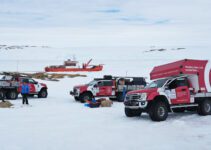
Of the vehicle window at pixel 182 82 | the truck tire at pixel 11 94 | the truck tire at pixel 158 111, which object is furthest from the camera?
the truck tire at pixel 11 94

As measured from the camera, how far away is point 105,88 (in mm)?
24094

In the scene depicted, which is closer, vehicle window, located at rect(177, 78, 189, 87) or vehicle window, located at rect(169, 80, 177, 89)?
vehicle window, located at rect(169, 80, 177, 89)

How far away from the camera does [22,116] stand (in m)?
15.3

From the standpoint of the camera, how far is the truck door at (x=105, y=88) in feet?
78.4

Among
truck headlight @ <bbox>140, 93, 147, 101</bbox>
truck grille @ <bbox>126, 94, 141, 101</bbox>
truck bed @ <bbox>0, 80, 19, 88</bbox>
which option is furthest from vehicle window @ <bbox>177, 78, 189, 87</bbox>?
truck bed @ <bbox>0, 80, 19, 88</bbox>

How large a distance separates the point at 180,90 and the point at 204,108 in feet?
4.19

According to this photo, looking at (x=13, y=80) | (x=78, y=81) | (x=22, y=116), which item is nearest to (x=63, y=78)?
(x=78, y=81)

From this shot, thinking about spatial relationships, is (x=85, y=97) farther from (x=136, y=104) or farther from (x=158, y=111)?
(x=158, y=111)

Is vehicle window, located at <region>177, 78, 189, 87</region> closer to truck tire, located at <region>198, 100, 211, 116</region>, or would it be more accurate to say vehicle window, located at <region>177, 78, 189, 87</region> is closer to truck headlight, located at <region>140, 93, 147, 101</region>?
truck tire, located at <region>198, 100, 211, 116</region>

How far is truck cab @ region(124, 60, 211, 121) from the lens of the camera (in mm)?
13875

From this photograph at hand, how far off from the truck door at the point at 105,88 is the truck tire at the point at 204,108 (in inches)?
383

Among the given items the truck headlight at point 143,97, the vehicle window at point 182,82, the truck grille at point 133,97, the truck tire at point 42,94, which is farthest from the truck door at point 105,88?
the truck headlight at point 143,97

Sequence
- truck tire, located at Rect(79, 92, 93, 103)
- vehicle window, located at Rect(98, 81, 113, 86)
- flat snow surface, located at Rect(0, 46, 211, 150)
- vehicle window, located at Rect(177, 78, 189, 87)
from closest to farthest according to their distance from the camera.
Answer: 1. flat snow surface, located at Rect(0, 46, 211, 150)
2. vehicle window, located at Rect(177, 78, 189, 87)
3. truck tire, located at Rect(79, 92, 93, 103)
4. vehicle window, located at Rect(98, 81, 113, 86)

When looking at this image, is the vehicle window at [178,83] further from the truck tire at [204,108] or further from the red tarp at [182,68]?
the truck tire at [204,108]
